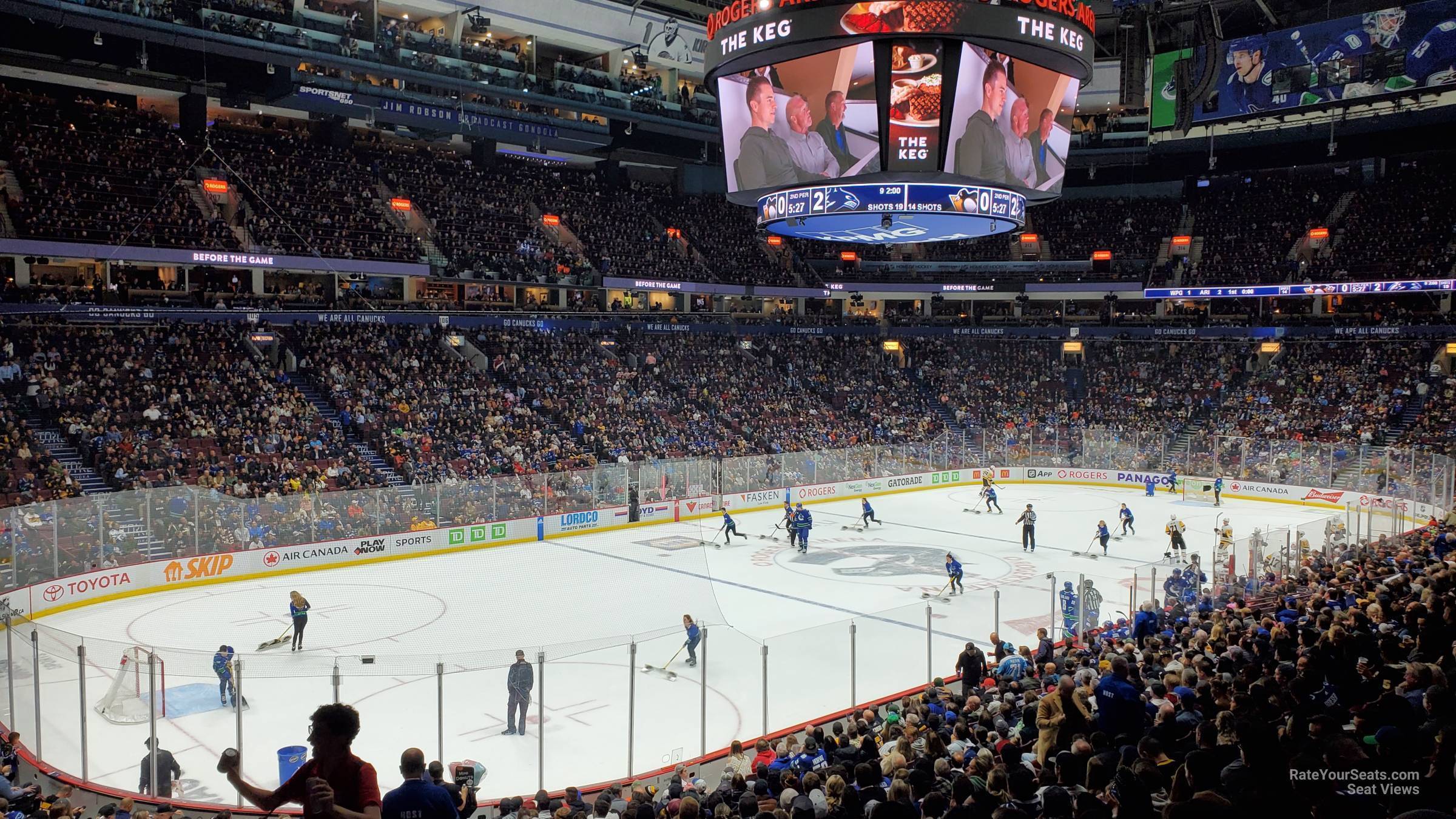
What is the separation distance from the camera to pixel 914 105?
20266 mm

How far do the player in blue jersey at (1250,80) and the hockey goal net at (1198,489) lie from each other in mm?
13497

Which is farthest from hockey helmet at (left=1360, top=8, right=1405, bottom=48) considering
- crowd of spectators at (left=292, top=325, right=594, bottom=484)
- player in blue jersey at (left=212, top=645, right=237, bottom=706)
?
player in blue jersey at (left=212, top=645, right=237, bottom=706)

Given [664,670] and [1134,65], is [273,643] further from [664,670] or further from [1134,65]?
[1134,65]

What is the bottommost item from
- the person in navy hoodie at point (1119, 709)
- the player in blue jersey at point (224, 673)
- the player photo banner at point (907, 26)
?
the player in blue jersey at point (224, 673)

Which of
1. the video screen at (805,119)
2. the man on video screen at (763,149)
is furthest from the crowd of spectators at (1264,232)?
the man on video screen at (763,149)

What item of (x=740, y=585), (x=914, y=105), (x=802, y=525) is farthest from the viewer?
(x=802, y=525)

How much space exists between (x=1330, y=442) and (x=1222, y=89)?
13513 mm

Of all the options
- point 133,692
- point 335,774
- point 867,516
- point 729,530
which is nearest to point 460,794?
point 335,774

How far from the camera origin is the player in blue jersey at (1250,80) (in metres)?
36.8

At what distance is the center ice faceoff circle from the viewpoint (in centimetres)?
2383

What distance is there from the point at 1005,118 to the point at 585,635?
1323 centimetres

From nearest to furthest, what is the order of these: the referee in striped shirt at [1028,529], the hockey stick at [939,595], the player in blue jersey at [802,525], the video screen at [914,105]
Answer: the video screen at [914,105] → the hockey stick at [939,595] → the player in blue jersey at [802,525] → the referee in striped shirt at [1028,529]

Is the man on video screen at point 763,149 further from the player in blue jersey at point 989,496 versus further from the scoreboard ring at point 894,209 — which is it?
the player in blue jersey at point 989,496

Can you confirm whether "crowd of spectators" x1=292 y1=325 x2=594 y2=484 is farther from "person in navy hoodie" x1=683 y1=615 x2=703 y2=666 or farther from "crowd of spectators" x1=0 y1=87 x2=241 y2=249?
"person in navy hoodie" x1=683 y1=615 x2=703 y2=666
